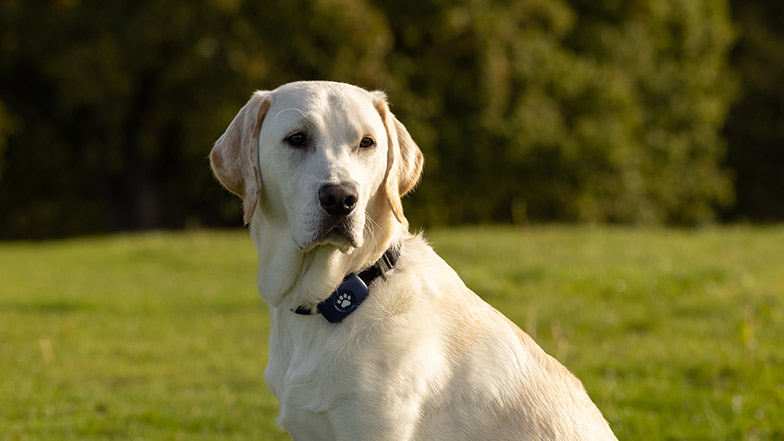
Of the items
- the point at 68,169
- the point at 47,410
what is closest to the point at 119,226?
the point at 68,169

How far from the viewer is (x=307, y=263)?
12.6 ft

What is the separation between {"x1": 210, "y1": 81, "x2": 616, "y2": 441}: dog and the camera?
3.49 meters

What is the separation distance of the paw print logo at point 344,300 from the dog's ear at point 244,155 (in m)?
0.52

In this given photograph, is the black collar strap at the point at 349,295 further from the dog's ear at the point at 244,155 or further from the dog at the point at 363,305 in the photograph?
the dog's ear at the point at 244,155

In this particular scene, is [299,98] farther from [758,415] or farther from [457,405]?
[758,415]

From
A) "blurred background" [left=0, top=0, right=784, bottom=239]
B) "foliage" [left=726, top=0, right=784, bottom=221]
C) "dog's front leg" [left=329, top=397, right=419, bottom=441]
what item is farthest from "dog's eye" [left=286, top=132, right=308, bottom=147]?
"foliage" [left=726, top=0, right=784, bottom=221]

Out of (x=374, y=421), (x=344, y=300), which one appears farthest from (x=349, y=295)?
(x=374, y=421)

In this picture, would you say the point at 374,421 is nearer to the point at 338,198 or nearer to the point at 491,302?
the point at 338,198

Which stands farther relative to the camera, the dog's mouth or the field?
the field

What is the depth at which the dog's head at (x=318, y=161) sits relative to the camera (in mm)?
3627

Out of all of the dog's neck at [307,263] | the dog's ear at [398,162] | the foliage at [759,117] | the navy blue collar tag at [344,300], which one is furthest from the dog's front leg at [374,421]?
the foliage at [759,117]

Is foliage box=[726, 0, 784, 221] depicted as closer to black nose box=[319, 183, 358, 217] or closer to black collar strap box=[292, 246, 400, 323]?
black collar strap box=[292, 246, 400, 323]

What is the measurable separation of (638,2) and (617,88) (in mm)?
3123

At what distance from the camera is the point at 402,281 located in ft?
12.2
